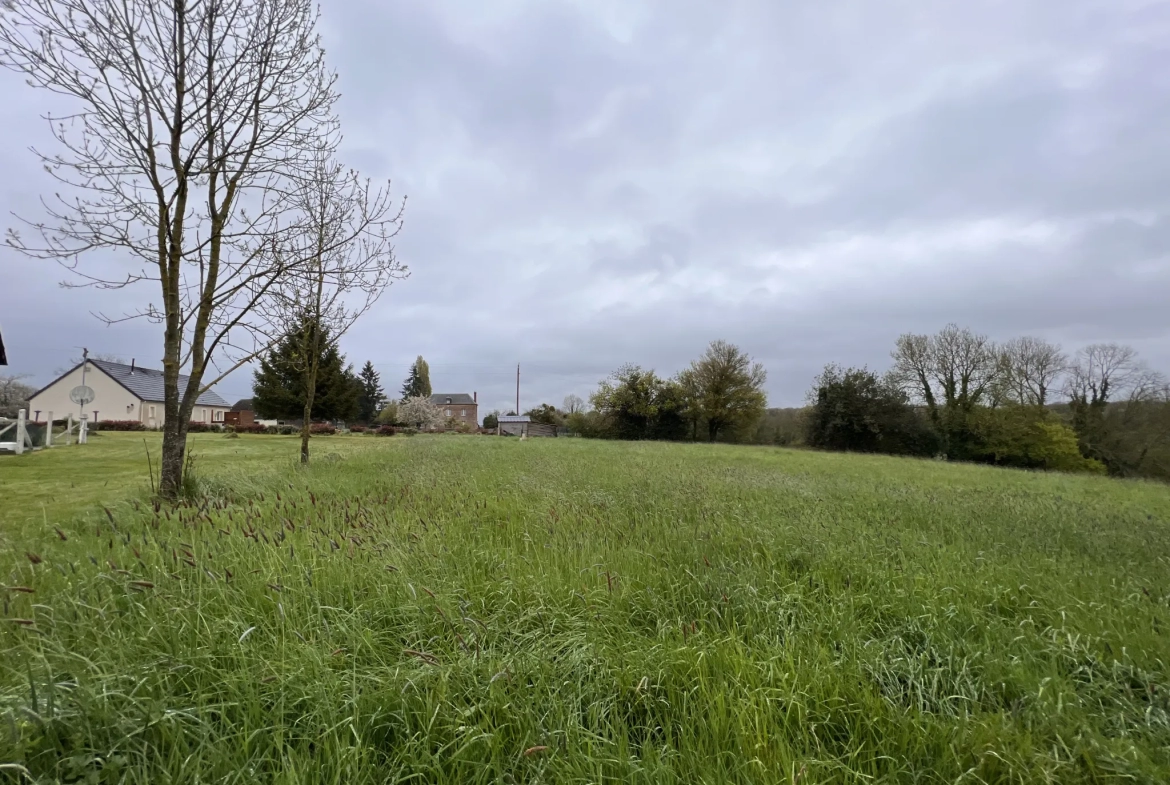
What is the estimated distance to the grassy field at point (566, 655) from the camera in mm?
1559

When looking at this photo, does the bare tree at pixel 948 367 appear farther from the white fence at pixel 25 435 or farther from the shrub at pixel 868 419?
the white fence at pixel 25 435

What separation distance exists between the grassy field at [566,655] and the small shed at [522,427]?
34.5 metres

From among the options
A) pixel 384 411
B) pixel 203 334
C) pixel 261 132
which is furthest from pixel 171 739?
pixel 384 411

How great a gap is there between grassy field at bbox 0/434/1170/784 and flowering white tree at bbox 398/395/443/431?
42.2 metres

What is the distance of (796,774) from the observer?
1.47 metres

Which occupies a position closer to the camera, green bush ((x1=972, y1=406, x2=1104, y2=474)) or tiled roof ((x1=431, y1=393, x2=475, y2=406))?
green bush ((x1=972, y1=406, x2=1104, y2=474))

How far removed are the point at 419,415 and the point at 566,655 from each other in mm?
45797

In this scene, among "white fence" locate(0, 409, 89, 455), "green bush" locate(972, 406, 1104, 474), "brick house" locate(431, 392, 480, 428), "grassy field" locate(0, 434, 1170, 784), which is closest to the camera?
"grassy field" locate(0, 434, 1170, 784)

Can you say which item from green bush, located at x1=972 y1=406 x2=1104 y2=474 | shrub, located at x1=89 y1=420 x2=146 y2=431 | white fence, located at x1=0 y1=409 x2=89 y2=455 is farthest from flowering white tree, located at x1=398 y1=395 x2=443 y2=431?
green bush, located at x1=972 y1=406 x2=1104 y2=474

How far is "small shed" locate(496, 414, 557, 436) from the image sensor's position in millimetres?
46969

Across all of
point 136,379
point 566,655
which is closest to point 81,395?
point 136,379

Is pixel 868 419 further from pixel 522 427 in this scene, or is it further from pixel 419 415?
pixel 419 415

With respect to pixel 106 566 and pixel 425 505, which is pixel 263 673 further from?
pixel 425 505

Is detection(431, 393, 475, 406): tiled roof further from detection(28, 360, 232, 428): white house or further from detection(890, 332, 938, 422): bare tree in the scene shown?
detection(890, 332, 938, 422): bare tree
